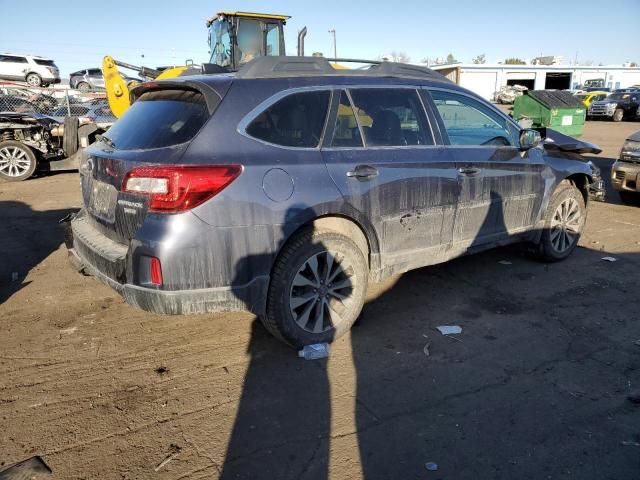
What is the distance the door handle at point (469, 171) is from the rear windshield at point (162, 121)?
217 centimetres

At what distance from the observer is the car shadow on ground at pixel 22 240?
507 centimetres

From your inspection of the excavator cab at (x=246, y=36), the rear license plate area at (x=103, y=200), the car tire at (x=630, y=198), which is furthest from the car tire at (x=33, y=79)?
the car tire at (x=630, y=198)

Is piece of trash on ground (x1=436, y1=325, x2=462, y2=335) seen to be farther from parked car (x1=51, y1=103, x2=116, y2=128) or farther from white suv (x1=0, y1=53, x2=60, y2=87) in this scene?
white suv (x1=0, y1=53, x2=60, y2=87)

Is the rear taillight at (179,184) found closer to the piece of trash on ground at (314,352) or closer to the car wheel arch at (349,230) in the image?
the car wheel arch at (349,230)

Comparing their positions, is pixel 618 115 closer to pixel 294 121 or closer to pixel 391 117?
pixel 391 117

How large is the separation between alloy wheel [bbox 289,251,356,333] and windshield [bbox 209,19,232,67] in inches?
355

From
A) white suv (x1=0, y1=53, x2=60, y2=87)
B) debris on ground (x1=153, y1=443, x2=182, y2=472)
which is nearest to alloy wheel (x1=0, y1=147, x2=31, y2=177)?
debris on ground (x1=153, y1=443, x2=182, y2=472)

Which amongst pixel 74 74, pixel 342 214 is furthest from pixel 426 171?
pixel 74 74

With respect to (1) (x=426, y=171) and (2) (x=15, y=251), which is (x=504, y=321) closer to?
(1) (x=426, y=171)

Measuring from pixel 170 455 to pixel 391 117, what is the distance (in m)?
2.80

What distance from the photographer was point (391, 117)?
12.7 ft

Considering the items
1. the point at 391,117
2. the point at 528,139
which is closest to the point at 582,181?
the point at 528,139

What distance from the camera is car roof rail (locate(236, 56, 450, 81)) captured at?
3355 mm

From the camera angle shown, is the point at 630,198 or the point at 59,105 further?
the point at 59,105
